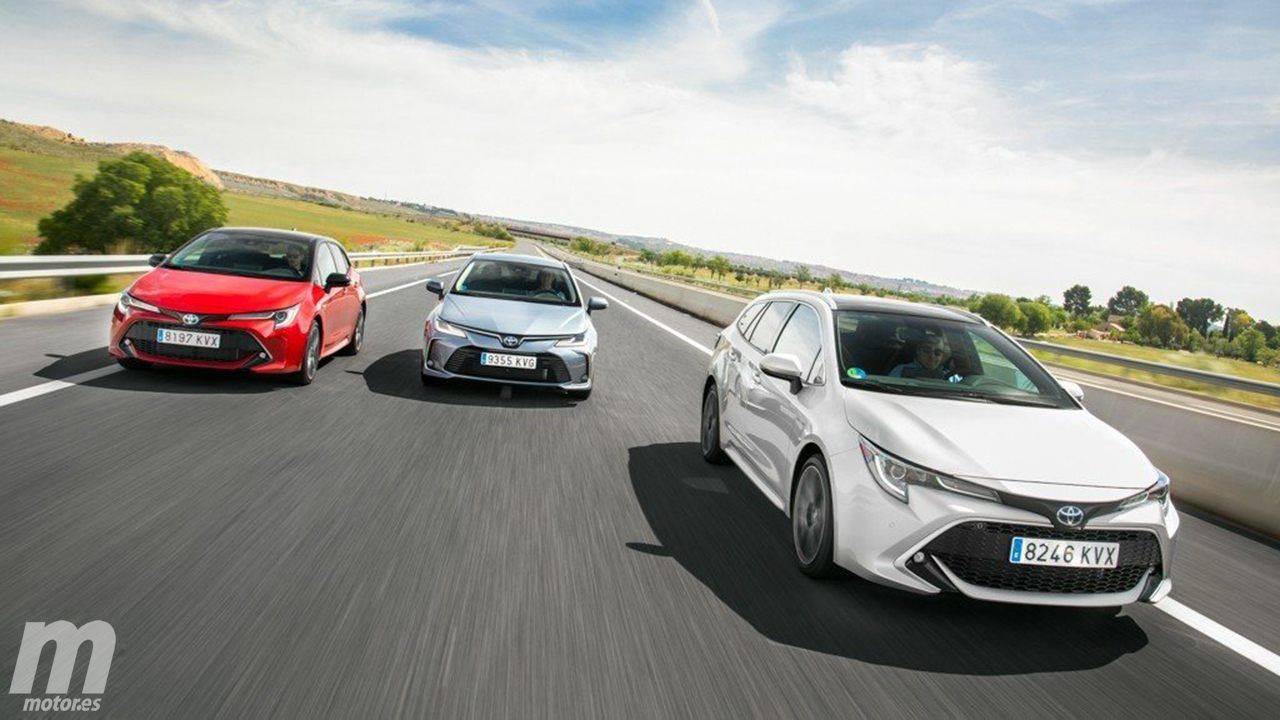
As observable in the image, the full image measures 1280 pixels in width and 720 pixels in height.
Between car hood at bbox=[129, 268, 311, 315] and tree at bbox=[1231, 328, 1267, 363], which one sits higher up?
car hood at bbox=[129, 268, 311, 315]

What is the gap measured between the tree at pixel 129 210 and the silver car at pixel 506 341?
29376 millimetres

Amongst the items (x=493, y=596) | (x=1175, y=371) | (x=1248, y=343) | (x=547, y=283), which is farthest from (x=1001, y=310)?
(x=493, y=596)


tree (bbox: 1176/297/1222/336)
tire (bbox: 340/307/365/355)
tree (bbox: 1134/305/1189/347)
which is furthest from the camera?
tree (bbox: 1176/297/1222/336)

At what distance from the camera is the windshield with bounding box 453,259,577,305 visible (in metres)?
10.2

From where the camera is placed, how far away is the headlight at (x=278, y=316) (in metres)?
8.14

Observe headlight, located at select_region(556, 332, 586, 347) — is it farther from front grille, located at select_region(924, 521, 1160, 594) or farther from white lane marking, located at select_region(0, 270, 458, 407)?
front grille, located at select_region(924, 521, 1160, 594)

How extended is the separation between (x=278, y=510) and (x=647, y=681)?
2610mm

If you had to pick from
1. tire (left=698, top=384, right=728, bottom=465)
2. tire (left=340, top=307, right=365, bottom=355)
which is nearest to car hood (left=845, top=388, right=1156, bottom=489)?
tire (left=698, top=384, right=728, bottom=465)

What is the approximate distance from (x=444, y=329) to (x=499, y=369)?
72 cm

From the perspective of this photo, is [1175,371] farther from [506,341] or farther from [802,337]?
[802,337]

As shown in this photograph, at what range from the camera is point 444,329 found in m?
9.02

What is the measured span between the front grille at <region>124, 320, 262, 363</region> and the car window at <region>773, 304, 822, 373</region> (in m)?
5.01

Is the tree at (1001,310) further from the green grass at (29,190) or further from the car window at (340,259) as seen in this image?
the car window at (340,259)

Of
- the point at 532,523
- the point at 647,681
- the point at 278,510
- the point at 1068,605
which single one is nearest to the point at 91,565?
the point at 278,510
